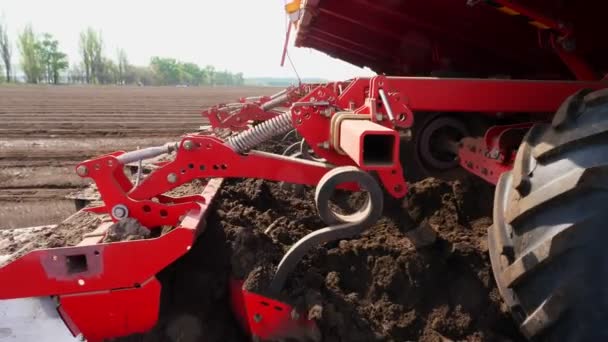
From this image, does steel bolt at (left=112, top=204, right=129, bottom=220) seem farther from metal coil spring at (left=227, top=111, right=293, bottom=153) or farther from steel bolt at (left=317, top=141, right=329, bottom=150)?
steel bolt at (left=317, top=141, right=329, bottom=150)

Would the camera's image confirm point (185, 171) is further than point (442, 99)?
Yes

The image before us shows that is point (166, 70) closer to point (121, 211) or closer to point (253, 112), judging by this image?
point (253, 112)

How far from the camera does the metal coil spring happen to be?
2.57 m

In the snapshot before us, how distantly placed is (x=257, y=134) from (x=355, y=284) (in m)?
1.12

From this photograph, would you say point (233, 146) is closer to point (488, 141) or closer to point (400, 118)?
point (400, 118)

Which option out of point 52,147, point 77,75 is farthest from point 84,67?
point 52,147

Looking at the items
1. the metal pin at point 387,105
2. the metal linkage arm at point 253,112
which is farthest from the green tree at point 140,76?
the metal pin at point 387,105

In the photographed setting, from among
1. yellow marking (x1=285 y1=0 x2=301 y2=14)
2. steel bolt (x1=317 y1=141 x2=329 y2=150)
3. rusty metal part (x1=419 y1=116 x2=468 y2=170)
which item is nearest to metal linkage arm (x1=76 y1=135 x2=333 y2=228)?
steel bolt (x1=317 y1=141 x2=329 y2=150)

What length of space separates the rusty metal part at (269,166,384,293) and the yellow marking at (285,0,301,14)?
2.98 m

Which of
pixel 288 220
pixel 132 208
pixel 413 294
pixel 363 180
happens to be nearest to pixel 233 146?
pixel 132 208

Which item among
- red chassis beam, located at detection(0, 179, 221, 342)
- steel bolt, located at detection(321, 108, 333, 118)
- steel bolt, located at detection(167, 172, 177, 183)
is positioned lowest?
red chassis beam, located at detection(0, 179, 221, 342)

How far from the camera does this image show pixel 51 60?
71.1 metres

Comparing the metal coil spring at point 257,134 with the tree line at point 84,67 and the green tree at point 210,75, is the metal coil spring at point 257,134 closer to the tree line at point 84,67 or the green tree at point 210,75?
the tree line at point 84,67

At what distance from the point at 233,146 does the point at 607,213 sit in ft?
5.97
